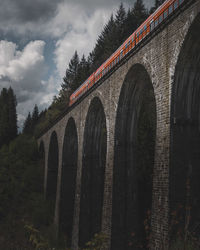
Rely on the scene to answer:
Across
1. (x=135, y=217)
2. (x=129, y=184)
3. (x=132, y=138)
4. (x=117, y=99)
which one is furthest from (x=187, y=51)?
(x=135, y=217)

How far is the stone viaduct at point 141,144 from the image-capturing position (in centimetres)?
836

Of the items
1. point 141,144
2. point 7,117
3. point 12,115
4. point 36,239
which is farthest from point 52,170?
point 36,239

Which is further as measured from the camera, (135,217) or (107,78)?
(107,78)

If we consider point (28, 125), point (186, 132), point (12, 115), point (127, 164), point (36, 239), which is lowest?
point (36, 239)

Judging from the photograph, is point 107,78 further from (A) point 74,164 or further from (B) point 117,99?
(A) point 74,164

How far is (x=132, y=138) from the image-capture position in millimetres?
13820

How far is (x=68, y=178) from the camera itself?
23656mm

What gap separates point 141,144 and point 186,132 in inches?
496

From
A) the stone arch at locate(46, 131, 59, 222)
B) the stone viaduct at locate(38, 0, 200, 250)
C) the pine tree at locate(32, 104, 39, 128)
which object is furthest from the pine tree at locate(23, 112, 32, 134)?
the stone viaduct at locate(38, 0, 200, 250)

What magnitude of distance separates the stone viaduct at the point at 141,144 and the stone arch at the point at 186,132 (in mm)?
32

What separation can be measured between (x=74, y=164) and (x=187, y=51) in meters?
17.4

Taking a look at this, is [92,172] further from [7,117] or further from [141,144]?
[7,117]

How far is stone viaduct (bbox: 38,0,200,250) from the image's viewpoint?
27.4ft

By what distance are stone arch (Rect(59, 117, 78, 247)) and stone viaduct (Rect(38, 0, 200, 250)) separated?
0.08 m
